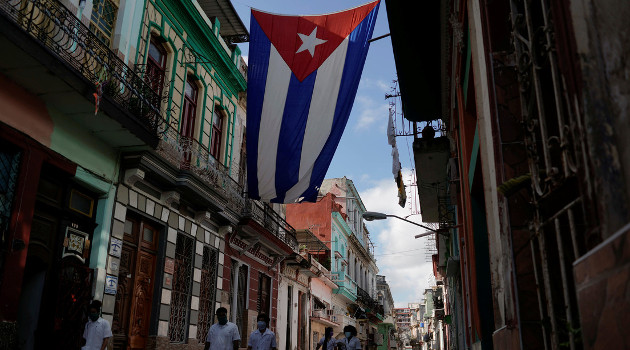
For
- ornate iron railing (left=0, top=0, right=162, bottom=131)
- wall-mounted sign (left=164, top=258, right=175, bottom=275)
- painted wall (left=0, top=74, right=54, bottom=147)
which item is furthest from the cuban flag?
wall-mounted sign (left=164, top=258, right=175, bottom=275)

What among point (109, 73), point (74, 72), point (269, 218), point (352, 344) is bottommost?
point (352, 344)

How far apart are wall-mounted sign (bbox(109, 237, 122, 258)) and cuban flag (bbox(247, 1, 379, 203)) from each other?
3.68 meters

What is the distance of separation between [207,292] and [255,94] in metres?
7.61

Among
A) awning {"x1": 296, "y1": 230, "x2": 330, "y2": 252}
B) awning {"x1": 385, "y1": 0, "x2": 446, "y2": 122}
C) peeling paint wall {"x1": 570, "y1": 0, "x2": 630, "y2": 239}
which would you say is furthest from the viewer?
awning {"x1": 296, "y1": 230, "x2": 330, "y2": 252}

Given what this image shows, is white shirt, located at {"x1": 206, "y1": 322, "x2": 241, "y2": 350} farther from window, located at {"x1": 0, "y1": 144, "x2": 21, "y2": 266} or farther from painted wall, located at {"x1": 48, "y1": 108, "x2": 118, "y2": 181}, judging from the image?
painted wall, located at {"x1": 48, "y1": 108, "x2": 118, "y2": 181}

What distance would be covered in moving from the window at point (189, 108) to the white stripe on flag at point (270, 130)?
5890 mm

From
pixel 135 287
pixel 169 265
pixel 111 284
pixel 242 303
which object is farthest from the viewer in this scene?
pixel 242 303

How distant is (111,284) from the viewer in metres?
9.54

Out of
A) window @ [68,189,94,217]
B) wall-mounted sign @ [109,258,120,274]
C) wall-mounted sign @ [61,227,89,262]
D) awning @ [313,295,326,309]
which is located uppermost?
window @ [68,189,94,217]

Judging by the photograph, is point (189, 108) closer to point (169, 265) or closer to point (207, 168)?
point (207, 168)

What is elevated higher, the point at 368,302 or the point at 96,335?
the point at 368,302

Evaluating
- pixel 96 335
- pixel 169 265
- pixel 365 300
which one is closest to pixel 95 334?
pixel 96 335

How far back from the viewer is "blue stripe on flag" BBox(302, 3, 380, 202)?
7.45 m

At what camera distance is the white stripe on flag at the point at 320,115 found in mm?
7406
